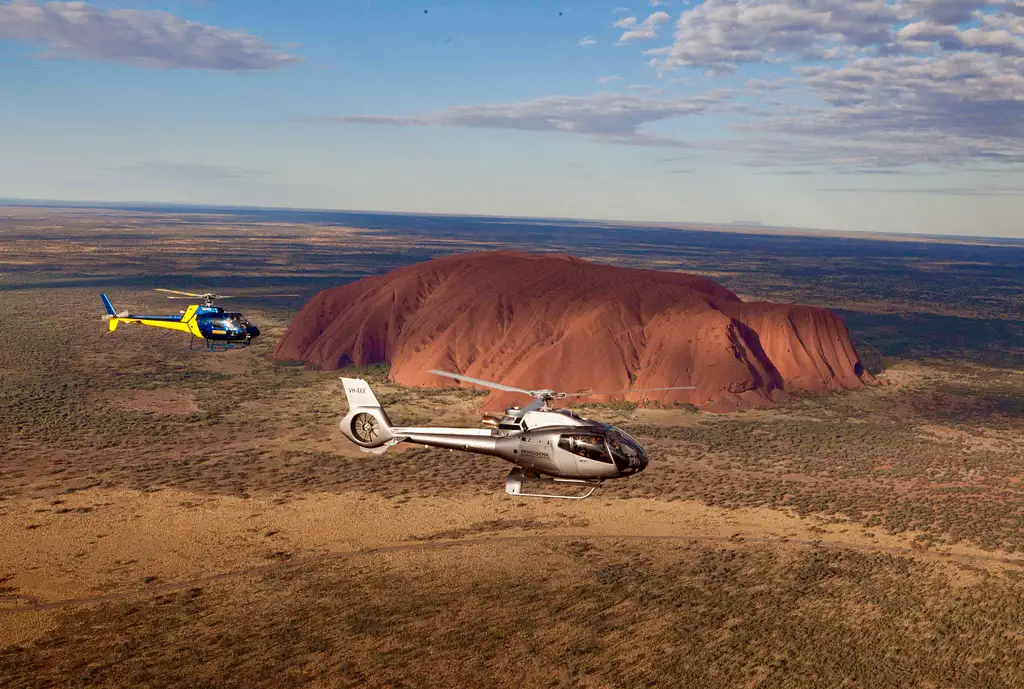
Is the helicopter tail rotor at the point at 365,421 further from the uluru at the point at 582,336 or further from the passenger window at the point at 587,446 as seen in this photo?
the uluru at the point at 582,336

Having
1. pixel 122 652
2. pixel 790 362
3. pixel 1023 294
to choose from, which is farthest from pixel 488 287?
pixel 1023 294

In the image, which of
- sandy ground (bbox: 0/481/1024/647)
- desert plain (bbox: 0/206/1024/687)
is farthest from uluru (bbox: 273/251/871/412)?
sandy ground (bbox: 0/481/1024/647)

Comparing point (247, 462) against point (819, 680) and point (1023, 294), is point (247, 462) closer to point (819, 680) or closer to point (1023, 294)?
point (819, 680)

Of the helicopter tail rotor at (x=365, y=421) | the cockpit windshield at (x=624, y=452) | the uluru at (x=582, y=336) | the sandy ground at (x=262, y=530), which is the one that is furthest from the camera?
the uluru at (x=582, y=336)

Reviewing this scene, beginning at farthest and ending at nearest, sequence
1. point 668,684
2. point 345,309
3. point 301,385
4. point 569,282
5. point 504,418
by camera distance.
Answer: point 345,309
point 569,282
point 301,385
point 504,418
point 668,684

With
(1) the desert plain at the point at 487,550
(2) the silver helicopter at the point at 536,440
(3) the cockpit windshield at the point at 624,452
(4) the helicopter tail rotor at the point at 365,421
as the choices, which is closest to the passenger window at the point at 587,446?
(2) the silver helicopter at the point at 536,440
